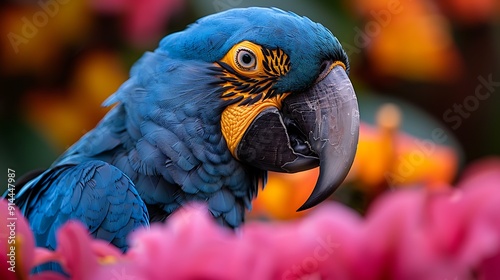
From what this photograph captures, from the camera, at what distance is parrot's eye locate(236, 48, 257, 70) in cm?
100

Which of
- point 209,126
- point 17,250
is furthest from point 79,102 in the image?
point 17,250

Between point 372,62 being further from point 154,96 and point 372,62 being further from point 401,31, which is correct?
point 154,96

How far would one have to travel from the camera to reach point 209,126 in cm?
102

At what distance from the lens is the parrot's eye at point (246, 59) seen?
3.28ft

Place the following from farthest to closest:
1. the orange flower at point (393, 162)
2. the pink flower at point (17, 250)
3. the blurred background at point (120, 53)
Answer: the blurred background at point (120, 53)
the orange flower at point (393, 162)
the pink flower at point (17, 250)

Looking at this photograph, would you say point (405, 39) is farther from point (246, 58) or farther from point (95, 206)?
point (95, 206)

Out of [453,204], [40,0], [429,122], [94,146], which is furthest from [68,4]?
[453,204]

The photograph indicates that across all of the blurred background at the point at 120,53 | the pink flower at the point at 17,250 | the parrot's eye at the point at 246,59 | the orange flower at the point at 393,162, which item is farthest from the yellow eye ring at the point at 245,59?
the pink flower at the point at 17,250

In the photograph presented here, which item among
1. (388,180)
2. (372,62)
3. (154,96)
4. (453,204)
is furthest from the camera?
(372,62)

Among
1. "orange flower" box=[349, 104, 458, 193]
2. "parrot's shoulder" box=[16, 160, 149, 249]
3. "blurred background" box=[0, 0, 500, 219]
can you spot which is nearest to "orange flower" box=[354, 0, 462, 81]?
"blurred background" box=[0, 0, 500, 219]

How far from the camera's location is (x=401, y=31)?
1507 millimetres

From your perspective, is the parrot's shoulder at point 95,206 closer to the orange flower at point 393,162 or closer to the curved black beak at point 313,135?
the curved black beak at point 313,135

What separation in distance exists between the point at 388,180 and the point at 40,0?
2.90 ft

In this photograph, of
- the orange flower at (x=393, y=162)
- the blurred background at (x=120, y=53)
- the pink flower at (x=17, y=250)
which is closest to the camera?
the pink flower at (x=17, y=250)
